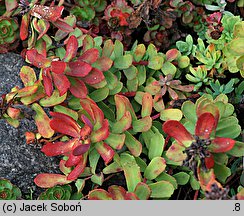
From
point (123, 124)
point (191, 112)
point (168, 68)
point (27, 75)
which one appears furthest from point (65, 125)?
point (168, 68)

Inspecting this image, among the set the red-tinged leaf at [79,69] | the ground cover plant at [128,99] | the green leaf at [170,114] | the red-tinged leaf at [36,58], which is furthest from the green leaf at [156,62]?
the red-tinged leaf at [36,58]

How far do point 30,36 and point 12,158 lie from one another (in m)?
0.50

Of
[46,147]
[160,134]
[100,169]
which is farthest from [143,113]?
[46,147]

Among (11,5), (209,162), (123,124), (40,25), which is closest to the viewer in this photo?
(209,162)

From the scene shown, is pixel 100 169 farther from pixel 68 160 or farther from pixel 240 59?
pixel 240 59

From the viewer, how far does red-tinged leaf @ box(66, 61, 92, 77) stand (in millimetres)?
1816

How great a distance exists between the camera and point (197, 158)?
154 centimetres

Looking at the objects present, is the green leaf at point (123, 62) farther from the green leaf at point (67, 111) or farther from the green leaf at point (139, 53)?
the green leaf at point (67, 111)

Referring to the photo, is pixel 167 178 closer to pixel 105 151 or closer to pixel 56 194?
pixel 105 151

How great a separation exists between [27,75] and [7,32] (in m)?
0.31

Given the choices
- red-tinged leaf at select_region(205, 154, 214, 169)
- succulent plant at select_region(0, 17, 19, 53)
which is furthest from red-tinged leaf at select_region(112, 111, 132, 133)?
succulent plant at select_region(0, 17, 19, 53)

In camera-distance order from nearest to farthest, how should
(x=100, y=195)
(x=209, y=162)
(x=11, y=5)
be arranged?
(x=209, y=162) < (x=100, y=195) < (x=11, y=5)

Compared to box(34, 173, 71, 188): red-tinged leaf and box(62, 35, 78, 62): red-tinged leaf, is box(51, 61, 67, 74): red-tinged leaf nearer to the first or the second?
box(62, 35, 78, 62): red-tinged leaf

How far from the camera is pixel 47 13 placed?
197cm
